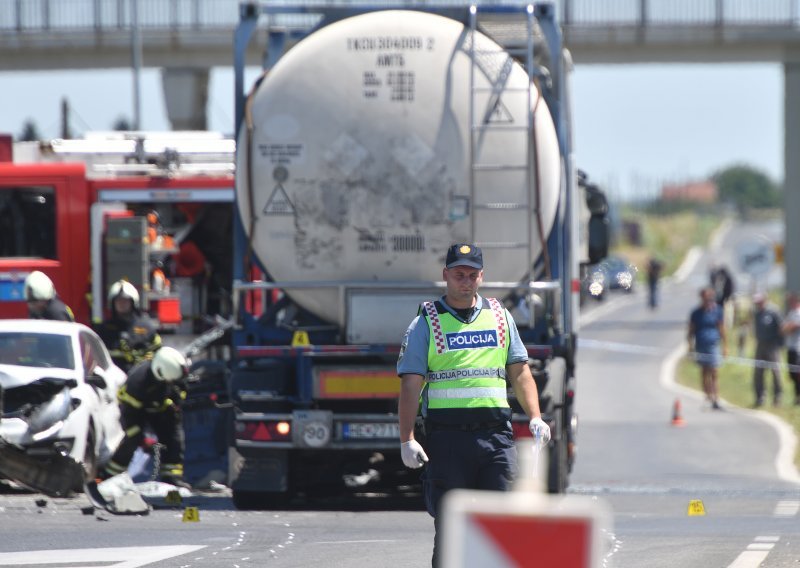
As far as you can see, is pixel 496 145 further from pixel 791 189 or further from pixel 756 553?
pixel 791 189

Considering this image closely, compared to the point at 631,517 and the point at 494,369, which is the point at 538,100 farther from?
the point at 494,369

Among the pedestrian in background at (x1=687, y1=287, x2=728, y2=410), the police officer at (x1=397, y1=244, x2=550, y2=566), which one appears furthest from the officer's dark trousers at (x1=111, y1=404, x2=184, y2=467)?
the pedestrian in background at (x1=687, y1=287, x2=728, y2=410)

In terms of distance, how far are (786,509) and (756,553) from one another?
289 centimetres

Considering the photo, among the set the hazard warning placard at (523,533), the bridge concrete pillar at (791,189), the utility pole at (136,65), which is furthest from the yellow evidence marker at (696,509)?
the bridge concrete pillar at (791,189)

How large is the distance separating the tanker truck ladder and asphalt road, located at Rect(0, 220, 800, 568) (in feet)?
6.88

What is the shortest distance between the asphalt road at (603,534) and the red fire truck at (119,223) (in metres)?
2.96

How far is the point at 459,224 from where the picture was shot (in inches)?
497

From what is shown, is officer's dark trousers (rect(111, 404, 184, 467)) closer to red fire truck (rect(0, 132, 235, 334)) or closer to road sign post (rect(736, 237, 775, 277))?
red fire truck (rect(0, 132, 235, 334))

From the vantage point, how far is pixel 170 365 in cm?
1420

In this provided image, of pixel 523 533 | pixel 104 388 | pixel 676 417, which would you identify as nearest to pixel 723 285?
pixel 676 417

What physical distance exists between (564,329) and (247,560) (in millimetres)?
3858

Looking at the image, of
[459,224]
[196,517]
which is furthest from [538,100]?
[196,517]

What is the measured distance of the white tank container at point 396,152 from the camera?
12.6 m

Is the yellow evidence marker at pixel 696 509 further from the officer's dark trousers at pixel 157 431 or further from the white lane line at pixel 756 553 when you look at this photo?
the officer's dark trousers at pixel 157 431
